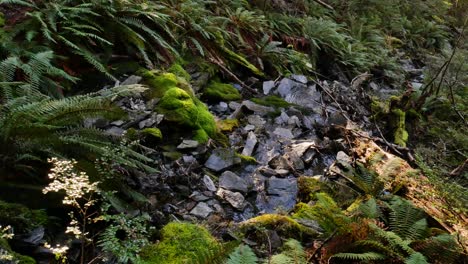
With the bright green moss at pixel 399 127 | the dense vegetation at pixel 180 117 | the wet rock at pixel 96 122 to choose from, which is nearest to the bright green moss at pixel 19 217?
the dense vegetation at pixel 180 117

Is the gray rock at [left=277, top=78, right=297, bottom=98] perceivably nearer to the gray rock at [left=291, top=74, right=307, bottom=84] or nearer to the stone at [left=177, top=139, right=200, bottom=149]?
the gray rock at [left=291, top=74, right=307, bottom=84]

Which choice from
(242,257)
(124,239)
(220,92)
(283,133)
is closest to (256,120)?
(283,133)

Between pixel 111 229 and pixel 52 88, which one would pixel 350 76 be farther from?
pixel 111 229

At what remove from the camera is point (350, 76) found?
9164 mm

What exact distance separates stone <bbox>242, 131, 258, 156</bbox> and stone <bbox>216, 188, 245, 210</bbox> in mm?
971

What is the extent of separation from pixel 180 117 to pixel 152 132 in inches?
20.3

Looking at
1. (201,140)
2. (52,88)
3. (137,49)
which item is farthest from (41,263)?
(137,49)

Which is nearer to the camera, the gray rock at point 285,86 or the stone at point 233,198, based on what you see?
the stone at point 233,198

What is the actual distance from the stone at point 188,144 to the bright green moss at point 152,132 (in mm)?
286

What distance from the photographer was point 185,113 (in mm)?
4758

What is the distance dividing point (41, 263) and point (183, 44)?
174 inches

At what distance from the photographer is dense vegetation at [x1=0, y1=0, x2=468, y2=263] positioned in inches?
110

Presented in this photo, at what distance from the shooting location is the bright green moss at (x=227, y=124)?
17.7 feet

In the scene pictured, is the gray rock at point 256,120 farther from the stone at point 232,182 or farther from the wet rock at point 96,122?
the wet rock at point 96,122
